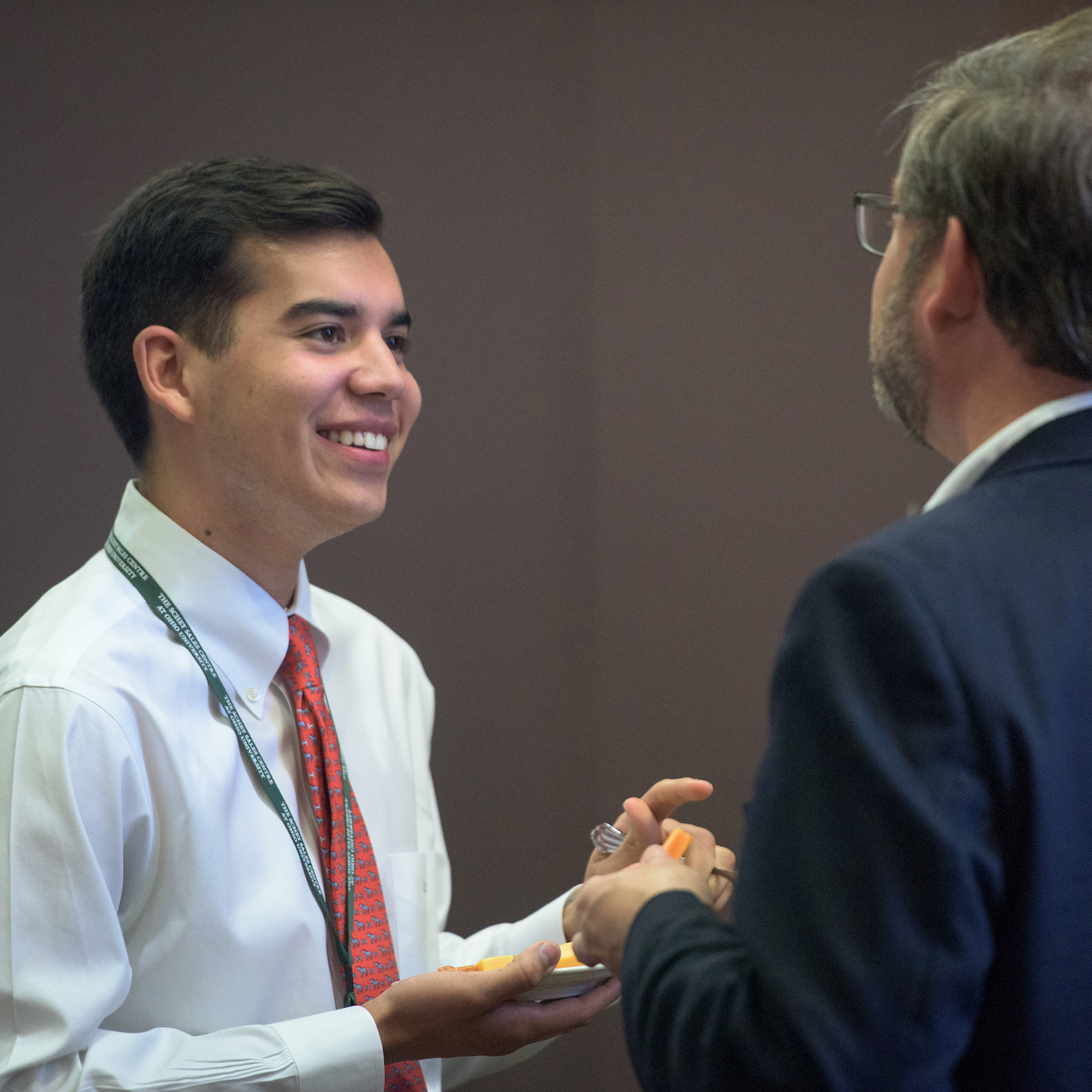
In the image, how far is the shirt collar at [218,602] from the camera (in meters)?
1.63

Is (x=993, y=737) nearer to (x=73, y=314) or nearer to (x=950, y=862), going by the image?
(x=950, y=862)

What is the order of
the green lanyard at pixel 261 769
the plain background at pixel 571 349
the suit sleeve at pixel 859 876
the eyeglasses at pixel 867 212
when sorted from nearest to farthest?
the suit sleeve at pixel 859 876
the eyeglasses at pixel 867 212
the green lanyard at pixel 261 769
the plain background at pixel 571 349

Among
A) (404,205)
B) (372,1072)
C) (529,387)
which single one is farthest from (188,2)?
(372,1072)

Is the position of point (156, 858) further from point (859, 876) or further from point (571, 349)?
point (571, 349)

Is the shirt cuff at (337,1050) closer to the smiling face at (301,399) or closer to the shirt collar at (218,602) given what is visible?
the shirt collar at (218,602)

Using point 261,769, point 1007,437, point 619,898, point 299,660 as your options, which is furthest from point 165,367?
point 1007,437

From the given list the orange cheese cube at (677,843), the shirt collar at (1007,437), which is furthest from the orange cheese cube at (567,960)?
the shirt collar at (1007,437)

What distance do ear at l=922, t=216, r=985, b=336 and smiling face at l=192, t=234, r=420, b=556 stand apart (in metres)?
0.92

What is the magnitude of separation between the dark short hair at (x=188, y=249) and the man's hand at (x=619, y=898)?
3.27 feet

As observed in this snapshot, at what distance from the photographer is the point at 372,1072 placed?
1.44 m

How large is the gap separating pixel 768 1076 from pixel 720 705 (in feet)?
6.25

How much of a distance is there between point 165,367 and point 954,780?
1.31 m

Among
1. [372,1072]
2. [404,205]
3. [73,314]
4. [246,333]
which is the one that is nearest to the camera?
[372,1072]

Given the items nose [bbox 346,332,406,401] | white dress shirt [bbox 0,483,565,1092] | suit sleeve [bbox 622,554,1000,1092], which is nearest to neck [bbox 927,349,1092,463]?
suit sleeve [bbox 622,554,1000,1092]
